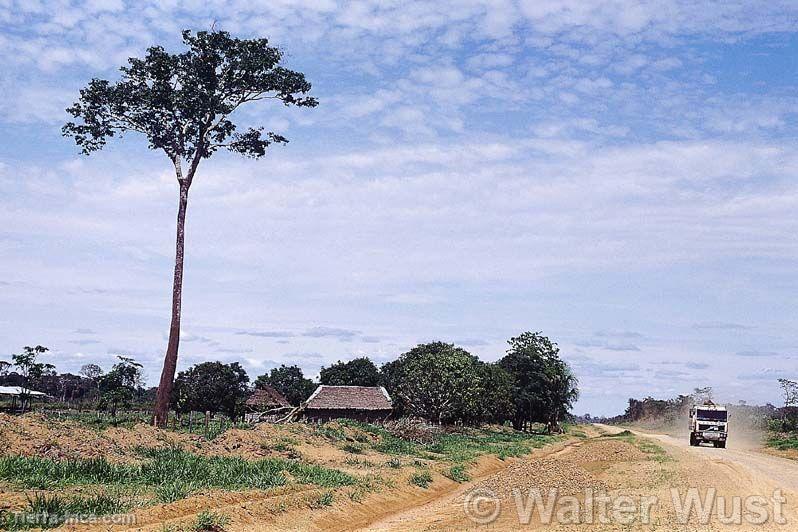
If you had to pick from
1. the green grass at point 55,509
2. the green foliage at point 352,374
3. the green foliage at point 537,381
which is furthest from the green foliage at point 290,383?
the green grass at point 55,509

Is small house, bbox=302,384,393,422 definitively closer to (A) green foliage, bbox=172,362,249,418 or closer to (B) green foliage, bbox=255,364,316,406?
(A) green foliage, bbox=172,362,249,418

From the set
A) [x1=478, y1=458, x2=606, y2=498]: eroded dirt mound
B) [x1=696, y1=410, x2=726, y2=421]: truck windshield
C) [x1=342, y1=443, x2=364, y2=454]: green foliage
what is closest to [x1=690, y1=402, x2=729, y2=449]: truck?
[x1=696, y1=410, x2=726, y2=421]: truck windshield

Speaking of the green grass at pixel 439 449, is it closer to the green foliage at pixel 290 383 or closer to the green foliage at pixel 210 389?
the green foliage at pixel 210 389

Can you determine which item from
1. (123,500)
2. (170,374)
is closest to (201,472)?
(123,500)

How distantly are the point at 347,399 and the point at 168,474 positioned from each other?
50495 millimetres

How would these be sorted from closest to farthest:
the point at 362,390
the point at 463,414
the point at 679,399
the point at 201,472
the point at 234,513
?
the point at 234,513 < the point at 201,472 < the point at 463,414 < the point at 362,390 < the point at 679,399

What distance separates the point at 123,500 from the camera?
1305 cm

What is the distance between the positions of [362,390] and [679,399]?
235 feet

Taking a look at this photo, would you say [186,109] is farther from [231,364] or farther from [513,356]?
[513,356]

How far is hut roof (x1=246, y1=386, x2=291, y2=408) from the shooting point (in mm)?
66750

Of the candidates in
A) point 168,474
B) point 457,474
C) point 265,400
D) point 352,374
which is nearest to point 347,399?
point 265,400

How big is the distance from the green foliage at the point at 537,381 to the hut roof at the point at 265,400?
21.7 metres

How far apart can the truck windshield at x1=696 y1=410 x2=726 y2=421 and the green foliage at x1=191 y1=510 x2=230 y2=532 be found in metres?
38.6

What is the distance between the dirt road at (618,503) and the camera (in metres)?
13.1
